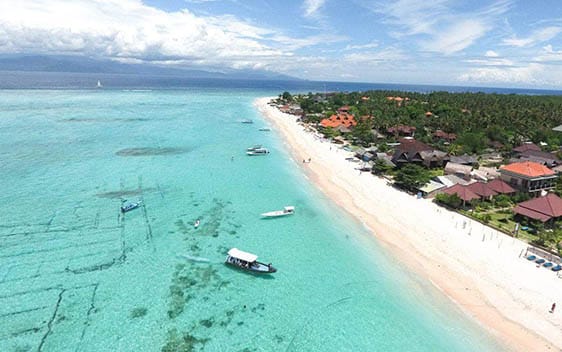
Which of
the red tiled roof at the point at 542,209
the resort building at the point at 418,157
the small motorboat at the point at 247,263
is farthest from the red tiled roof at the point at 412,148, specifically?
the small motorboat at the point at 247,263

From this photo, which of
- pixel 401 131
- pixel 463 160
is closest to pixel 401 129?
pixel 401 131

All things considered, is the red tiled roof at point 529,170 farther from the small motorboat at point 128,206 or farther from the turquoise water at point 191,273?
the small motorboat at point 128,206

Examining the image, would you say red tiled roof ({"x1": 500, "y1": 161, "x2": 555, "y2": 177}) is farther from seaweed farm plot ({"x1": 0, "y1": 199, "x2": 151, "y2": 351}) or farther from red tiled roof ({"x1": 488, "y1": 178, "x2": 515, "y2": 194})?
seaweed farm plot ({"x1": 0, "y1": 199, "x2": 151, "y2": 351})

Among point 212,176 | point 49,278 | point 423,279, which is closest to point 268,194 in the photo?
point 212,176

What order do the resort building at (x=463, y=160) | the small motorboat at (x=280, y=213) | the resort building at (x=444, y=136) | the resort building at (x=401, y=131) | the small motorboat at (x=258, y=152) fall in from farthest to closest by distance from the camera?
the resort building at (x=401, y=131) → the resort building at (x=444, y=136) → the small motorboat at (x=258, y=152) → the resort building at (x=463, y=160) → the small motorboat at (x=280, y=213)

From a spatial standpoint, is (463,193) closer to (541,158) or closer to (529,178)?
(529,178)

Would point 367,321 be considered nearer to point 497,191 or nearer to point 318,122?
point 497,191
